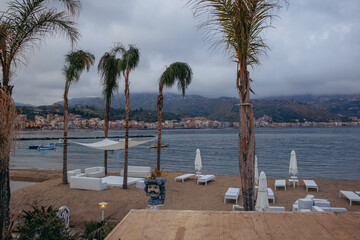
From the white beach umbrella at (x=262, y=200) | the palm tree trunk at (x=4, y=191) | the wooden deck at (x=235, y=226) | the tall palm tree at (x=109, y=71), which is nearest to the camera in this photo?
the wooden deck at (x=235, y=226)

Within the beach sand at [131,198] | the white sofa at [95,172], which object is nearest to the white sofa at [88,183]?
the beach sand at [131,198]

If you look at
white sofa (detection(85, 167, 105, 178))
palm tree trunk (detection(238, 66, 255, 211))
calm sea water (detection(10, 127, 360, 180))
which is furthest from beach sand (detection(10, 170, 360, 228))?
palm tree trunk (detection(238, 66, 255, 211))

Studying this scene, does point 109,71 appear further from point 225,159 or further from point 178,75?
point 225,159

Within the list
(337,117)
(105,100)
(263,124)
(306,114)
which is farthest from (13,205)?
(337,117)

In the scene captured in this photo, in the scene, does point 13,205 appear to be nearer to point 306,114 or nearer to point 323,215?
point 323,215

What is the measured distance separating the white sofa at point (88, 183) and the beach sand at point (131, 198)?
0.22m

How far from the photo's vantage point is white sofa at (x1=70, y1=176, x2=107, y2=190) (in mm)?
10320

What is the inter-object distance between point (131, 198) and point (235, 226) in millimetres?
8362

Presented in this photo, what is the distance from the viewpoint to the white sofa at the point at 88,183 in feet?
33.9

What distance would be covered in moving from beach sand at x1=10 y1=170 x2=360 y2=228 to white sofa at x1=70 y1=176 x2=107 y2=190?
22 cm

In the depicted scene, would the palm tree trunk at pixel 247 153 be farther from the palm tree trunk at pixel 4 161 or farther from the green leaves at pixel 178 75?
the green leaves at pixel 178 75

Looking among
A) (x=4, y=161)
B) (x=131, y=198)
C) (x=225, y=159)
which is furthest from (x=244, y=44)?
(x=225, y=159)

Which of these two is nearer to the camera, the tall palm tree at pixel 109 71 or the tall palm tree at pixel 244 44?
the tall palm tree at pixel 244 44

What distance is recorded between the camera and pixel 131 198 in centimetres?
943
